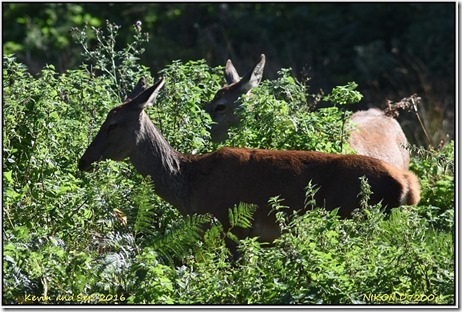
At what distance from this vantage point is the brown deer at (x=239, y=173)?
8.41 metres

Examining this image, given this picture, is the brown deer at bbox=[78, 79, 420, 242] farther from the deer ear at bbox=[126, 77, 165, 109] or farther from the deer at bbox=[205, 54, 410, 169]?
the deer at bbox=[205, 54, 410, 169]

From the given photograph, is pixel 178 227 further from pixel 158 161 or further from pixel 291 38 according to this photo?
pixel 291 38

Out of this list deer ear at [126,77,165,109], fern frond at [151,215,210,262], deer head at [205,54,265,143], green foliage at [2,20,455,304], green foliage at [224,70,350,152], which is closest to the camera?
green foliage at [2,20,455,304]

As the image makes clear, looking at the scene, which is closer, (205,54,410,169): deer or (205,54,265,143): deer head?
(205,54,410,169): deer

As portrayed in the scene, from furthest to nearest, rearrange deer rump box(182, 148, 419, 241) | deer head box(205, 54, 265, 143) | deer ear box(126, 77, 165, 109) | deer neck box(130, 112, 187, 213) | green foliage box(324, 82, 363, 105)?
deer head box(205, 54, 265, 143), green foliage box(324, 82, 363, 105), deer neck box(130, 112, 187, 213), deer ear box(126, 77, 165, 109), deer rump box(182, 148, 419, 241)

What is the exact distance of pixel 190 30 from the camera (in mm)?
24719

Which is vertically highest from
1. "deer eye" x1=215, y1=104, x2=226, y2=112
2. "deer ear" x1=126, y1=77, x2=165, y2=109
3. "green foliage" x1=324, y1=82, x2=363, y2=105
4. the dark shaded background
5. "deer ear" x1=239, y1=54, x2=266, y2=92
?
the dark shaded background

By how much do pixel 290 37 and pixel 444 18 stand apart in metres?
3.84

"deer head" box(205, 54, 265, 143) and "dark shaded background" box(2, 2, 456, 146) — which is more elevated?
"dark shaded background" box(2, 2, 456, 146)

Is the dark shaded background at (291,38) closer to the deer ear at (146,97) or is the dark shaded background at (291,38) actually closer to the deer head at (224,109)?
the deer head at (224,109)

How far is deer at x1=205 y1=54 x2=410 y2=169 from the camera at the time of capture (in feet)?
34.2

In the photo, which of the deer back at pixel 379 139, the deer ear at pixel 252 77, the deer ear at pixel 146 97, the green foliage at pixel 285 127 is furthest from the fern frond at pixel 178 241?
the deer ear at pixel 252 77

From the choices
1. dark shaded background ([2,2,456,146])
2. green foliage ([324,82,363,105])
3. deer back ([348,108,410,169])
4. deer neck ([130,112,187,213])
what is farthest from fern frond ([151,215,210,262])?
dark shaded background ([2,2,456,146])

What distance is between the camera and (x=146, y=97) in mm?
8859
